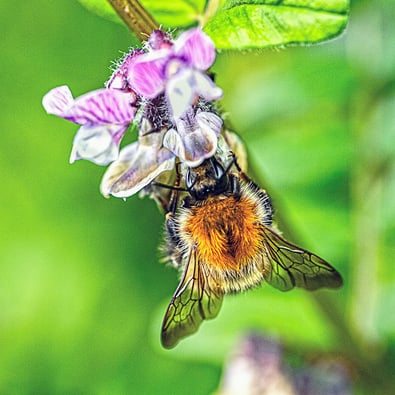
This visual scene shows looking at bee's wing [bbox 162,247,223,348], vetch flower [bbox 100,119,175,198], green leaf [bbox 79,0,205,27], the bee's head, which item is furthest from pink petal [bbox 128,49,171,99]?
green leaf [bbox 79,0,205,27]

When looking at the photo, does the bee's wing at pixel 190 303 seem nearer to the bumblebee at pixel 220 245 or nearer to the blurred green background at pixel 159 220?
the bumblebee at pixel 220 245

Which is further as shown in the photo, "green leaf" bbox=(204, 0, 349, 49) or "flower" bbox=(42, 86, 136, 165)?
"green leaf" bbox=(204, 0, 349, 49)

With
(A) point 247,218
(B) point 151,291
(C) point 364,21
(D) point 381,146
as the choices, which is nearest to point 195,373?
(B) point 151,291

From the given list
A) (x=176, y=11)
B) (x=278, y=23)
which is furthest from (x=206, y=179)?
(x=176, y=11)

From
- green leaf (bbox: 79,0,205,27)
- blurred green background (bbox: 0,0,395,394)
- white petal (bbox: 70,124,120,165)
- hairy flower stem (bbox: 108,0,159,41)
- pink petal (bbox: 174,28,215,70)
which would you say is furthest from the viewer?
blurred green background (bbox: 0,0,395,394)

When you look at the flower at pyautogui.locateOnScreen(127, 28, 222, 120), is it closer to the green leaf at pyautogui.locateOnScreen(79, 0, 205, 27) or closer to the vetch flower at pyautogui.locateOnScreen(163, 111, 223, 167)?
the vetch flower at pyautogui.locateOnScreen(163, 111, 223, 167)

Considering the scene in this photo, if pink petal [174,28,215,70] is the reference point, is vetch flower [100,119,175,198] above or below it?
below

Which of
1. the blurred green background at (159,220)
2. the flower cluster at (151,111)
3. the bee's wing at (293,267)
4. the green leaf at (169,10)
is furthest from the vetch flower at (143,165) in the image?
the blurred green background at (159,220)
